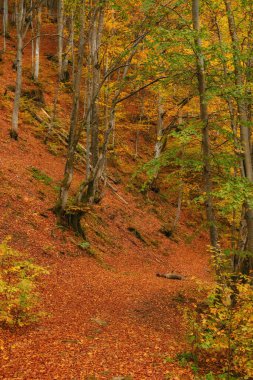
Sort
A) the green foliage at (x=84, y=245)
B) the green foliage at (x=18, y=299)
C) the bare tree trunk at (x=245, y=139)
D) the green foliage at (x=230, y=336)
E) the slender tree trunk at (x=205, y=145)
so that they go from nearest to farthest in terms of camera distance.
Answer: the green foliage at (x=230, y=336) → the green foliage at (x=18, y=299) → the slender tree trunk at (x=205, y=145) → the bare tree trunk at (x=245, y=139) → the green foliage at (x=84, y=245)

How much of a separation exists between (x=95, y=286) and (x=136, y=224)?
Result: 9055 mm

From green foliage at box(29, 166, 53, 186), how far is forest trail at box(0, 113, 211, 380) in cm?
19

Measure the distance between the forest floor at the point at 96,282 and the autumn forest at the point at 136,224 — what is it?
1.7 inches

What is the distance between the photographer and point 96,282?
10.5 meters

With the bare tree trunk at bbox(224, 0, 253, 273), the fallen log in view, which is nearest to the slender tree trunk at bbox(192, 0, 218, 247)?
the bare tree trunk at bbox(224, 0, 253, 273)

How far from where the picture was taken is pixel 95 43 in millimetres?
14156

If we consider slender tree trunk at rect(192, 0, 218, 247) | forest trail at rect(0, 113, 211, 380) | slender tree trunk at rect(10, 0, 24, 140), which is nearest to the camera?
forest trail at rect(0, 113, 211, 380)

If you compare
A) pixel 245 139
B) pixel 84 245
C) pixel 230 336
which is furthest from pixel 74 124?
pixel 230 336

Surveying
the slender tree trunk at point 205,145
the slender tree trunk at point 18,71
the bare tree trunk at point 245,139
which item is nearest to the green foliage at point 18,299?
the slender tree trunk at point 205,145

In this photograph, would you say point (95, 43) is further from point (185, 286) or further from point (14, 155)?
point (185, 286)

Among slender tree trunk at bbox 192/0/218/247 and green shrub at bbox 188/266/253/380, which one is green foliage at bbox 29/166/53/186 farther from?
green shrub at bbox 188/266/253/380

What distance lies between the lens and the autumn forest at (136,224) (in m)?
5.77

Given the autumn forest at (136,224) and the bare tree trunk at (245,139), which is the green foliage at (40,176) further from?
the bare tree trunk at (245,139)

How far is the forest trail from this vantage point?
5.56 meters
